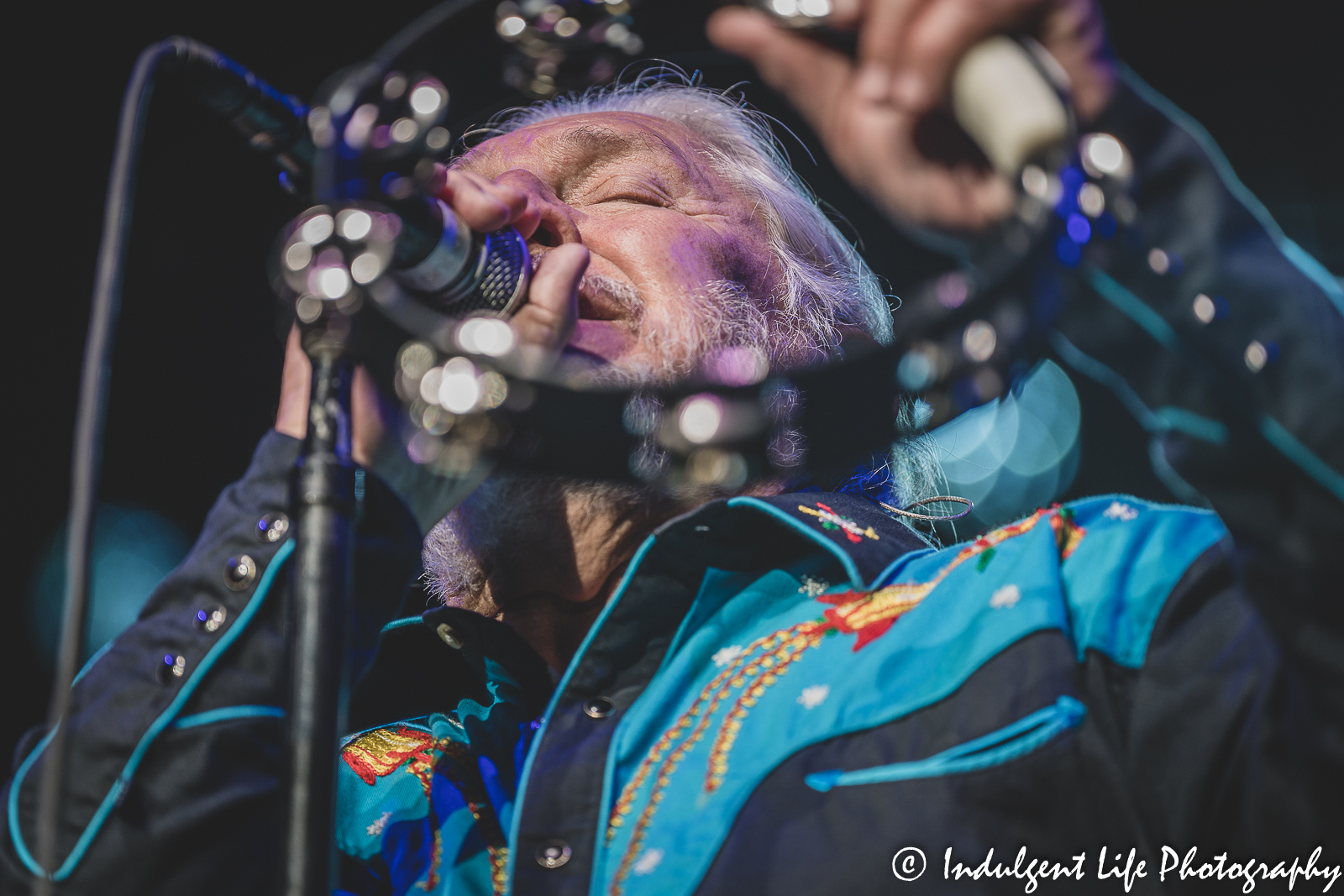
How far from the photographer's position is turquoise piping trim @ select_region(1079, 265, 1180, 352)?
0.68 m

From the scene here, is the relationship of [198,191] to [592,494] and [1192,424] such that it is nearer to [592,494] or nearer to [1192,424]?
[592,494]

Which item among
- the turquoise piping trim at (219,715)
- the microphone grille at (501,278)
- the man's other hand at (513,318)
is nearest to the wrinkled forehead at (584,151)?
the man's other hand at (513,318)

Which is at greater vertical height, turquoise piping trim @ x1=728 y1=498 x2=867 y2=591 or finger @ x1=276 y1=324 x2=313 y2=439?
finger @ x1=276 y1=324 x2=313 y2=439

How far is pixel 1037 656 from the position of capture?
85cm

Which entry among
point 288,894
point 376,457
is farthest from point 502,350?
point 288,894

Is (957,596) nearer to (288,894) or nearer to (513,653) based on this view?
(513,653)

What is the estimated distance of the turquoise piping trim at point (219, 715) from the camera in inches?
35.2

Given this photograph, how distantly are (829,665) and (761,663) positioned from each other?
0.08 metres

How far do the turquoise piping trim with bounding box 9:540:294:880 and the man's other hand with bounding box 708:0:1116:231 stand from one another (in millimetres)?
590

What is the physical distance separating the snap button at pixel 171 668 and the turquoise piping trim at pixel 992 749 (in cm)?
62

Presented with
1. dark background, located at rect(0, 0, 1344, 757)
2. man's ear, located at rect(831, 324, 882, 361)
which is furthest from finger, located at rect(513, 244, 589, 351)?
dark background, located at rect(0, 0, 1344, 757)

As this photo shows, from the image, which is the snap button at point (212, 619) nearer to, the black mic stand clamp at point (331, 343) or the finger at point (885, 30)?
the black mic stand clamp at point (331, 343)

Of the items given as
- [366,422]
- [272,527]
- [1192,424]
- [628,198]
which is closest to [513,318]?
[366,422]

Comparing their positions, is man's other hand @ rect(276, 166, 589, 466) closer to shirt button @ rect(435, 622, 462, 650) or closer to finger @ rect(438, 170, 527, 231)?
finger @ rect(438, 170, 527, 231)
